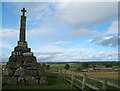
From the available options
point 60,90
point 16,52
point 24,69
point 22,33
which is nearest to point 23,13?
point 22,33

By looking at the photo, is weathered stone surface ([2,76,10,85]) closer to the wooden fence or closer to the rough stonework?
the rough stonework

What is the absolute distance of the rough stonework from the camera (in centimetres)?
1575

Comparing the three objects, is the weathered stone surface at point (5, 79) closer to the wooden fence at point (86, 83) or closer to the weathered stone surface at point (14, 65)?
the weathered stone surface at point (14, 65)

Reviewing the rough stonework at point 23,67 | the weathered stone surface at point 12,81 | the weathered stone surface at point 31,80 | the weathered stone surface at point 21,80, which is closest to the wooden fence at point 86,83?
the rough stonework at point 23,67

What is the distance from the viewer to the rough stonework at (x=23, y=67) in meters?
15.8

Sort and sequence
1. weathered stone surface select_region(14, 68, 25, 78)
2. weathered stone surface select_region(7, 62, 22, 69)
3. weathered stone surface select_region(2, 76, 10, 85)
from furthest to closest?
weathered stone surface select_region(7, 62, 22, 69) < weathered stone surface select_region(14, 68, 25, 78) < weathered stone surface select_region(2, 76, 10, 85)

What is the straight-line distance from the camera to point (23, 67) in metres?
16.6

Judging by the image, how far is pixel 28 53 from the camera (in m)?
17.6

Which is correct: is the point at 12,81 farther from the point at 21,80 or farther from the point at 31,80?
the point at 31,80

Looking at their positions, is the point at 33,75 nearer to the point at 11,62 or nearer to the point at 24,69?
the point at 24,69

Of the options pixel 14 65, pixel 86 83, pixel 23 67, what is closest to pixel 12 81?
pixel 23 67

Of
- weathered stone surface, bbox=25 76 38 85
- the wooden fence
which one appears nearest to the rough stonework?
weathered stone surface, bbox=25 76 38 85

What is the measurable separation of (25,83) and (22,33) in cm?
409

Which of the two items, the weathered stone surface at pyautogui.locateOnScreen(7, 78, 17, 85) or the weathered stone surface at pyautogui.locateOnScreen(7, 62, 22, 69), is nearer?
the weathered stone surface at pyautogui.locateOnScreen(7, 78, 17, 85)
